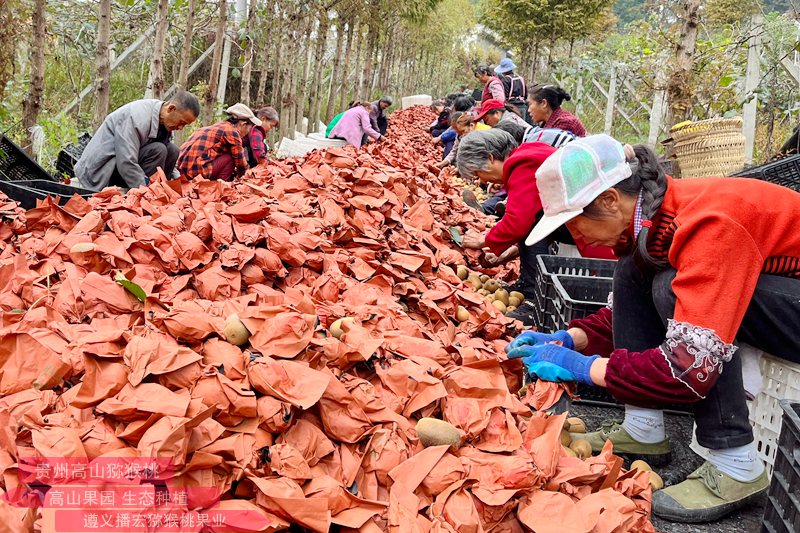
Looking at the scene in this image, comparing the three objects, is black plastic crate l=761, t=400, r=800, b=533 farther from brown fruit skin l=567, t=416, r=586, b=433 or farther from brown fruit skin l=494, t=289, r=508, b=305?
brown fruit skin l=494, t=289, r=508, b=305

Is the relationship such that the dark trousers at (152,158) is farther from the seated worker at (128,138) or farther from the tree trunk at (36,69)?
the tree trunk at (36,69)

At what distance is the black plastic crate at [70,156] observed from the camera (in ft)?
20.1

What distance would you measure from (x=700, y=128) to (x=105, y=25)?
15.4 ft

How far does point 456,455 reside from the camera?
191 cm

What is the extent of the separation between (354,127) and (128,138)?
5249mm

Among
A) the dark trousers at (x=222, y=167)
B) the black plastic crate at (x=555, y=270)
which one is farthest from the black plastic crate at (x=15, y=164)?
the black plastic crate at (x=555, y=270)

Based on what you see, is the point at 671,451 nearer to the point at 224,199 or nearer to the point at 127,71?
the point at 224,199

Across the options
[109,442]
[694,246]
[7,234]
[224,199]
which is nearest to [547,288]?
[694,246]

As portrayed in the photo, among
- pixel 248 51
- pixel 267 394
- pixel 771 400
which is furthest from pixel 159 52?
pixel 771 400

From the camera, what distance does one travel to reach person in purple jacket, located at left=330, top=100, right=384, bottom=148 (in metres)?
9.91

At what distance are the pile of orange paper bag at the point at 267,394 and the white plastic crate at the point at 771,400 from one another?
0.52m

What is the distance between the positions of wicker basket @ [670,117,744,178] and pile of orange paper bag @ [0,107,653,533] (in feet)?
7.27

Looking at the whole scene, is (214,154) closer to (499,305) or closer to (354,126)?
(499,305)

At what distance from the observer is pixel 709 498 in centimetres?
206
